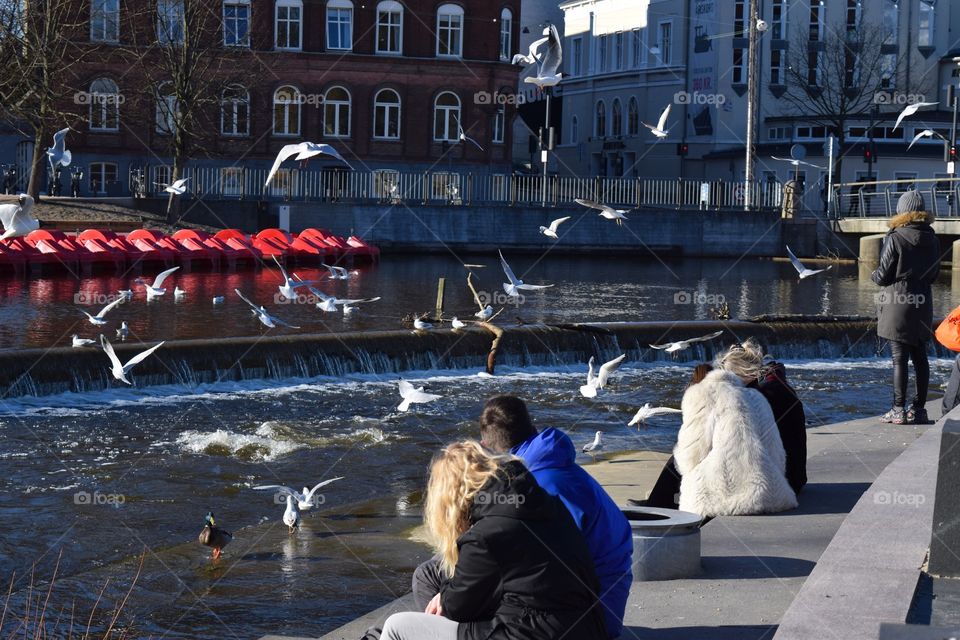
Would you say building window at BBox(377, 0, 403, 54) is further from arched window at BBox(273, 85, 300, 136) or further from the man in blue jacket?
the man in blue jacket

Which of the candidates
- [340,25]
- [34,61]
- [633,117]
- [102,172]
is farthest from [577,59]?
[34,61]

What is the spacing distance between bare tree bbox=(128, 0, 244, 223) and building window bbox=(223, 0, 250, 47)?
107cm

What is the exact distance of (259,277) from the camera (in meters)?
33.4

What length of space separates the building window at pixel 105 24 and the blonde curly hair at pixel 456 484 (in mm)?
45879

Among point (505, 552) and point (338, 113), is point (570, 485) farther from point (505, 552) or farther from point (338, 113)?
point (338, 113)

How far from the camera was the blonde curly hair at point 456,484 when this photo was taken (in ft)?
17.3

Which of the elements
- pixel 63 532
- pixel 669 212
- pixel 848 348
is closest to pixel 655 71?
pixel 669 212

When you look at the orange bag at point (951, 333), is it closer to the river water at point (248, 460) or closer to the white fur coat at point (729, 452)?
the white fur coat at point (729, 452)

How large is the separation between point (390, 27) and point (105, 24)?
11.6m

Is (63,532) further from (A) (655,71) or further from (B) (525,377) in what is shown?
(A) (655,71)

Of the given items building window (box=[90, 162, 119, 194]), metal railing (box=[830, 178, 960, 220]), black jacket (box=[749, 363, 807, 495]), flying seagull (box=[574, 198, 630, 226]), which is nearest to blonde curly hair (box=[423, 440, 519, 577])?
black jacket (box=[749, 363, 807, 495])

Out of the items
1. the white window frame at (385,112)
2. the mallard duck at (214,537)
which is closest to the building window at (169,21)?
the white window frame at (385,112)

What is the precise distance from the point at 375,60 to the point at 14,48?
21420mm

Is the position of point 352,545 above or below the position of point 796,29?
below
